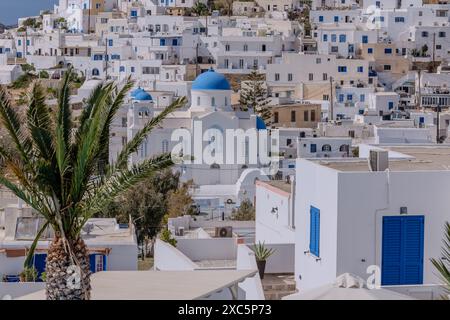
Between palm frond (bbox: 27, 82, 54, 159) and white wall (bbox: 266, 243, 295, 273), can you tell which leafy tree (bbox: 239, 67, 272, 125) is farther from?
palm frond (bbox: 27, 82, 54, 159)

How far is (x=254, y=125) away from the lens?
35.8m

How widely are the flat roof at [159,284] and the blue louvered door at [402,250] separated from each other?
4.48ft

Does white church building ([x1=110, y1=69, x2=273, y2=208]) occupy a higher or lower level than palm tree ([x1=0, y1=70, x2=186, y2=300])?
lower

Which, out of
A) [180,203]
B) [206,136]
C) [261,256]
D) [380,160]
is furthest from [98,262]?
[206,136]

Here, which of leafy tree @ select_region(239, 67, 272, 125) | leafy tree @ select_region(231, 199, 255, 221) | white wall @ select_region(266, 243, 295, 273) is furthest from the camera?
leafy tree @ select_region(239, 67, 272, 125)

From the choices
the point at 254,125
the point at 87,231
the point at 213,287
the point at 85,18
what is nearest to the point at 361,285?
the point at 213,287

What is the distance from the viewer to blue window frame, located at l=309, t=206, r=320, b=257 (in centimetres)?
1128

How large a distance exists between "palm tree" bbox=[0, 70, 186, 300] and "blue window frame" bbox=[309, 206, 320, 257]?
8.74 ft

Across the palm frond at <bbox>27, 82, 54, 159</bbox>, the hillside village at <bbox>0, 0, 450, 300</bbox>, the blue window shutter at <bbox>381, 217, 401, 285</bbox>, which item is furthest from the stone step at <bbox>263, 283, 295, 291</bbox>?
the palm frond at <bbox>27, 82, 54, 159</bbox>

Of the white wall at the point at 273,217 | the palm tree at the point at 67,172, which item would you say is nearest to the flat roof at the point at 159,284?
the palm tree at the point at 67,172

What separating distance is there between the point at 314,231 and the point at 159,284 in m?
2.42

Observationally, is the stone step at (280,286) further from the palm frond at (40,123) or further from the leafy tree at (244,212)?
the leafy tree at (244,212)

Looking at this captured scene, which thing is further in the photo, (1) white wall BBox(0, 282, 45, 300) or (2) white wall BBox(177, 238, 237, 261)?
(2) white wall BBox(177, 238, 237, 261)

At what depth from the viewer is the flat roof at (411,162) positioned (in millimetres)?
11758
